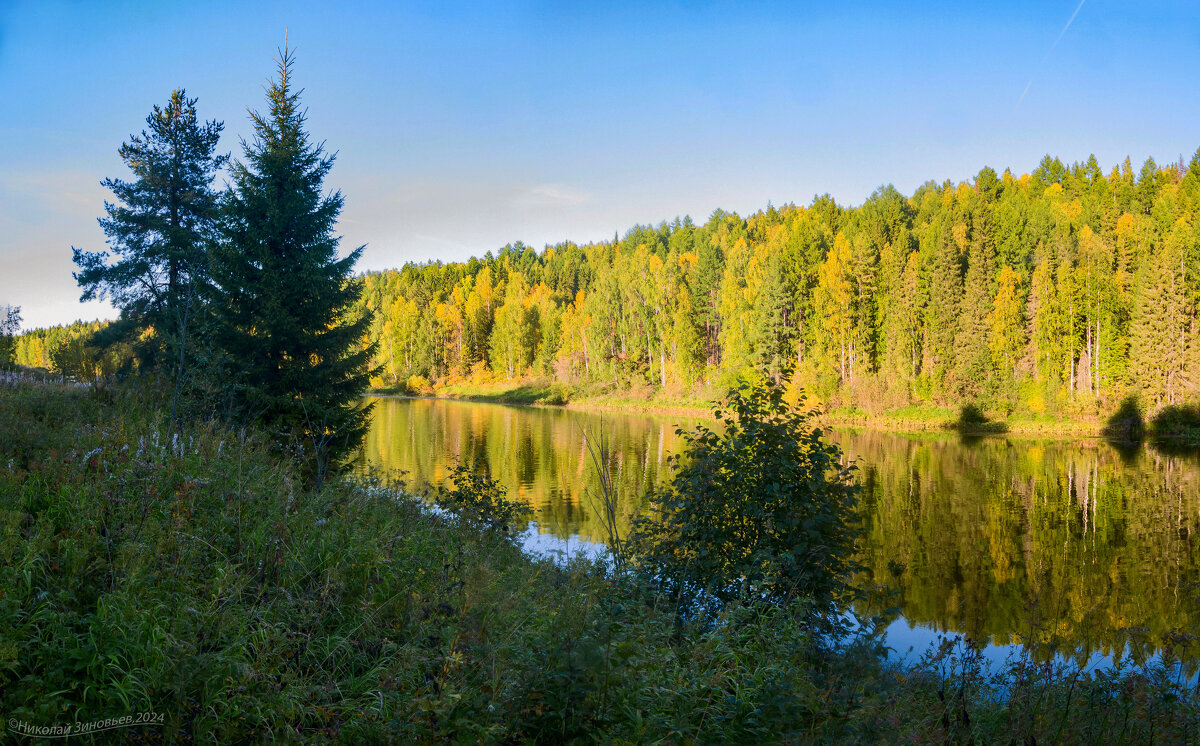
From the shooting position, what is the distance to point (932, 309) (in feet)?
150

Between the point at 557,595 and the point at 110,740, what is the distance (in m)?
3.94

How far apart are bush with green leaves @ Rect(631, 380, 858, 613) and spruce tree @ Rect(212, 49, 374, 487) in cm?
783

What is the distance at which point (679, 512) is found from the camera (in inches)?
292

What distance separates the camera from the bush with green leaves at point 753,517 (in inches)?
275

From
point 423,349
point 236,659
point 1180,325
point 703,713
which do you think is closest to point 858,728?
point 703,713

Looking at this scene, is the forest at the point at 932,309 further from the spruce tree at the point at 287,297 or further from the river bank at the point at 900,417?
the spruce tree at the point at 287,297

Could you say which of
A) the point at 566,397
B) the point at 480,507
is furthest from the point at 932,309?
the point at 480,507

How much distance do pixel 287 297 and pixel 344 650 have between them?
36.8 feet

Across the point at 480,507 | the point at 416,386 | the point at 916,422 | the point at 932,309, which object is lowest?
the point at 916,422

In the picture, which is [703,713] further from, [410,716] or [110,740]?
[110,740]

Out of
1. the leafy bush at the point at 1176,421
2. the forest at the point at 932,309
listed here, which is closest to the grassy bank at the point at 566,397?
the forest at the point at 932,309

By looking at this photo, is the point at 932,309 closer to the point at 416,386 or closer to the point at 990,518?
the point at 990,518

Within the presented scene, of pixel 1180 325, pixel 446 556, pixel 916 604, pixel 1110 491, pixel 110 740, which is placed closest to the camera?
pixel 110 740

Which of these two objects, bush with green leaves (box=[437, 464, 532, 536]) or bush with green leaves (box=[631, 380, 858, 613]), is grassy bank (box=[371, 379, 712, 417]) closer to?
bush with green leaves (box=[437, 464, 532, 536])
